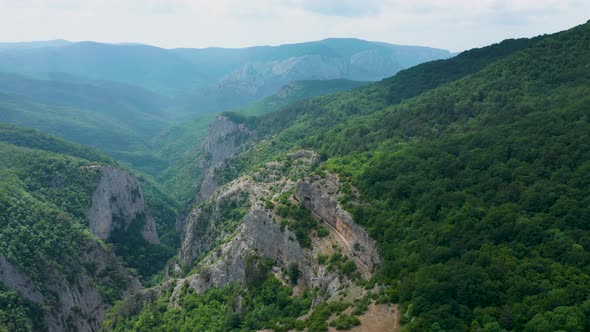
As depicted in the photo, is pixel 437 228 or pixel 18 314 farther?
pixel 18 314

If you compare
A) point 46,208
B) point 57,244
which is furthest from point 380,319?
point 46,208

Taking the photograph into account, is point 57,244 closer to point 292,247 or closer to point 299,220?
point 299,220

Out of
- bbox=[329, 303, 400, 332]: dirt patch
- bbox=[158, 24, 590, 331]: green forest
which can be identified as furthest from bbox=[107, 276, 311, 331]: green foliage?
bbox=[158, 24, 590, 331]: green forest

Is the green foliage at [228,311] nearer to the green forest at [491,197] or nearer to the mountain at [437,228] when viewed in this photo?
the mountain at [437,228]

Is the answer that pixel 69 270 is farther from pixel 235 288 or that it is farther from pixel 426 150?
pixel 426 150

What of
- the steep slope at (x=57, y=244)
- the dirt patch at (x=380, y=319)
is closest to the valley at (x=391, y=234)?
the dirt patch at (x=380, y=319)

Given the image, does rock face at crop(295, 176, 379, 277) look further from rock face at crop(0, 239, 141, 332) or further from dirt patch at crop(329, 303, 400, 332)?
rock face at crop(0, 239, 141, 332)
